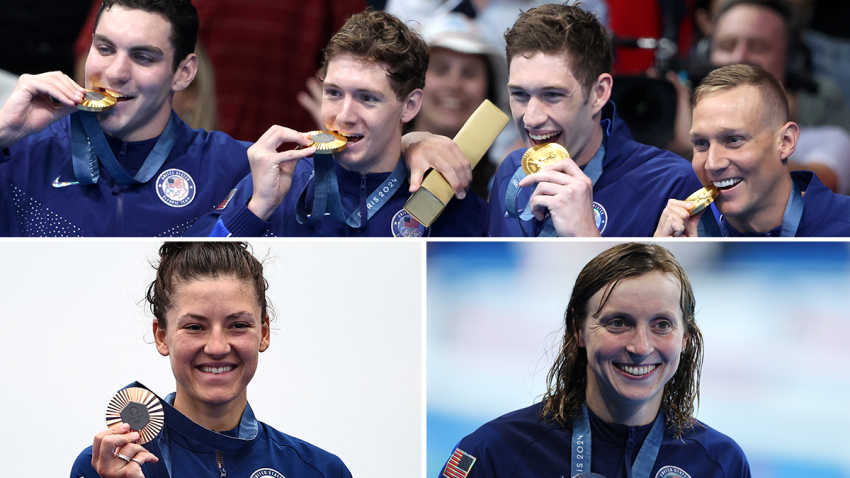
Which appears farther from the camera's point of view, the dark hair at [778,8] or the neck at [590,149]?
the dark hair at [778,8]

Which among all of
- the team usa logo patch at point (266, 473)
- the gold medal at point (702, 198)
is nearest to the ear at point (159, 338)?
the team usa logo patch at point (266, 473)

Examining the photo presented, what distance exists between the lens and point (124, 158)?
11.2 ft

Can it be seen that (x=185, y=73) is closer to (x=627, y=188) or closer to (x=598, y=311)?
(x=627, y=188)

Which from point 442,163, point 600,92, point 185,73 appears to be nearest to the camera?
point 442,163

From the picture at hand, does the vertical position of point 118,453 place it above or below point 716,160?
below

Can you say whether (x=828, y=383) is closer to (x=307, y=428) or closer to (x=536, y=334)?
(x=536, y=334)

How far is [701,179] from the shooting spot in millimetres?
2951

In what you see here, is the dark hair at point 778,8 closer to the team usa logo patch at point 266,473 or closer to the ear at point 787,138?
the ear at point 787,138

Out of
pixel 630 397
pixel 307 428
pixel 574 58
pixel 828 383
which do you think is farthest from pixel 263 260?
pixel 828 383

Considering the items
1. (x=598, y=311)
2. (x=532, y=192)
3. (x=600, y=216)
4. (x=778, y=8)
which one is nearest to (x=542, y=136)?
(x=532, y=192)

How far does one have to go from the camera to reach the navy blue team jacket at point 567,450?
249 cm

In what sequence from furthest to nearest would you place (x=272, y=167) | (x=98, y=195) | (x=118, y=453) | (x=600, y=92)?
1. (x=98, y=195)
2. (x=600, y=92)
3. (x=272, y=167)
4. (x=118, y=453)

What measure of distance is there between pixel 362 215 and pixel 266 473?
1.01 metres

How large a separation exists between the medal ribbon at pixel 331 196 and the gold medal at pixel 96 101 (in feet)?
2.55
